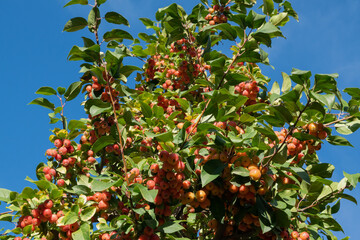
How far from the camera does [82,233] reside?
3043 millimetres

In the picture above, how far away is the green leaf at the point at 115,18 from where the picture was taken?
385 cm

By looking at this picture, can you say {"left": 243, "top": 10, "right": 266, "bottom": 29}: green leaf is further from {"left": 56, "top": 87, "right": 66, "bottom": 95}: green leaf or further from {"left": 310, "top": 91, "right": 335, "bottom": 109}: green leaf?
{"left": 56, "top": 87, "right": 66, "bottom": 95}: green leaf

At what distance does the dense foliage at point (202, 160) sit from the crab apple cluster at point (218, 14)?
145 centimetres

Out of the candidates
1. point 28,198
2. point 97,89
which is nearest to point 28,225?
point 28,198

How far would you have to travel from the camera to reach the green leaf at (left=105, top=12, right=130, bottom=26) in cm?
385

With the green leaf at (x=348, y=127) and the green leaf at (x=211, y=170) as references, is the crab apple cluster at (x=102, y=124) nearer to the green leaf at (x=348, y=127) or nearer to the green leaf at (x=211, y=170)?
the green leaf at (x=211, y=170)

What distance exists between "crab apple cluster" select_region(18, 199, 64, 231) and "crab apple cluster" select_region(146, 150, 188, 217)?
1.01 meters

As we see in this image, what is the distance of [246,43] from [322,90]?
0.93m

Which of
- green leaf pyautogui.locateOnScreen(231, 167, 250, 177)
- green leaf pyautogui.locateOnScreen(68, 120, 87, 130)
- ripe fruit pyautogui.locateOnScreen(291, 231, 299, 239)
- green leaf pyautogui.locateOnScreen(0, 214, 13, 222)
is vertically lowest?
ripe fruit pyautogui.locateOnScreen(291, 231, 299, 239)

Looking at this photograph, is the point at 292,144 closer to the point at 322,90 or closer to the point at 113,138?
the point at 322,90

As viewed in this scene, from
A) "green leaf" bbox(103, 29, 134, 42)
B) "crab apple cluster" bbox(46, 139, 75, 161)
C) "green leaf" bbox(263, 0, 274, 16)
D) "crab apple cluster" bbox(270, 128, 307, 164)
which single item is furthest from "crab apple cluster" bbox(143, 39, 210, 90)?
"crab apple cluster" bbox(270, 128, 307, 164)

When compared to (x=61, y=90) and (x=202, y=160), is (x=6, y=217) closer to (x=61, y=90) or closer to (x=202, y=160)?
(x=61, y=90)

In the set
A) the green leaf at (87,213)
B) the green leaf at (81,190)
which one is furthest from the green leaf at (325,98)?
the green leaf at (81,190)

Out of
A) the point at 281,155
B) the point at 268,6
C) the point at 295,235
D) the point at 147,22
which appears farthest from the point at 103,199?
the point at 147,22
